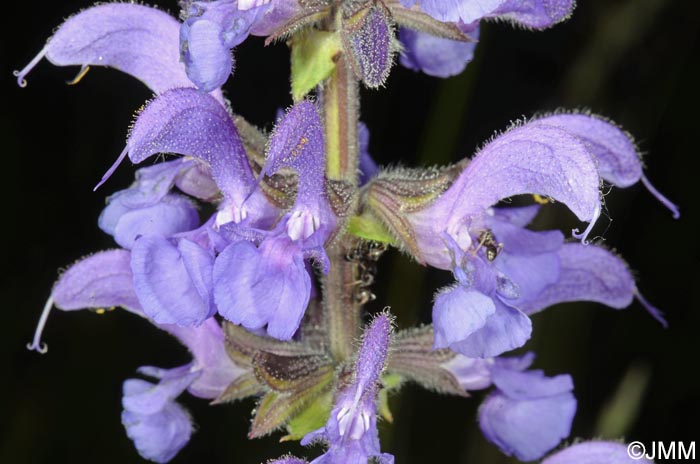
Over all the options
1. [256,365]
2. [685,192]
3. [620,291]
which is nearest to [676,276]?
[685,192]

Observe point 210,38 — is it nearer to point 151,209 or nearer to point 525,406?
point 151,209

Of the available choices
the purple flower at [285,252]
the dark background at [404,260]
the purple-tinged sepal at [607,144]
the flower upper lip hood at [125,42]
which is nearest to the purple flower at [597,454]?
the purple-tinged sepal at [607,144]

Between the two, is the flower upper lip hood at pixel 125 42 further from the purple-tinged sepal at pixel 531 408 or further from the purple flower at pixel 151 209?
the purple-tinged sepal at pixel 531 408

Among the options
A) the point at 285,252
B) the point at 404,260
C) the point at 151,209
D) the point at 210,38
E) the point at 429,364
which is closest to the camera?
the point at 210,38

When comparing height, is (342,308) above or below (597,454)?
above

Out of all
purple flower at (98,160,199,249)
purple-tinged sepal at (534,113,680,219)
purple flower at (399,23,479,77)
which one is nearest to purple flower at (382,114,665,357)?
purple-tinged sepal at (534,113,680,219)

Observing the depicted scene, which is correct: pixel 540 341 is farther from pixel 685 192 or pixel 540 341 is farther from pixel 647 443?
pixel 685 192

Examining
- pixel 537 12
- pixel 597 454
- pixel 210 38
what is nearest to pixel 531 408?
pixel 597 454
